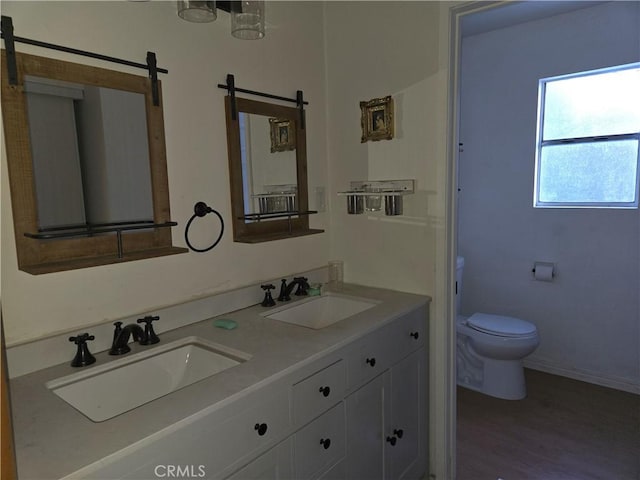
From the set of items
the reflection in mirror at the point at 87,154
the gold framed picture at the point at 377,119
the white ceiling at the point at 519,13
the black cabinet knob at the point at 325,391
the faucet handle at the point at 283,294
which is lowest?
the black cabinet knob at the point at 325,391

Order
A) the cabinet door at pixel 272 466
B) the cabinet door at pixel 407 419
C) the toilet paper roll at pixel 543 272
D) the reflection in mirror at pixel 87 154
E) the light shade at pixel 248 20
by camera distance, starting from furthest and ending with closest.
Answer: the toilet paper roll at pixel 543 272 → the cabinet door at pixel 407 419 → the light shade at pixel 248 20 → the reflection in mirror at pixel 87 154 → the cabinet door at pixel 272 466

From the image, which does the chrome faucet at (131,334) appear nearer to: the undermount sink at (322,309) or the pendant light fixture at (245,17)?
the undermount sink at (322,309)

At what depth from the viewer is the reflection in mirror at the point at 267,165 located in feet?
6.05

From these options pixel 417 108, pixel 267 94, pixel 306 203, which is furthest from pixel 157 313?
pixel 417 108

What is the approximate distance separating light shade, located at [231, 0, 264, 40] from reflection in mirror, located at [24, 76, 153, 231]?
0.49 metres

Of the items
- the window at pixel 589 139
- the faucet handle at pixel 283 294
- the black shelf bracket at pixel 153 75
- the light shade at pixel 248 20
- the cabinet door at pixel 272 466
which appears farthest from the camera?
the window at pixel 589 139

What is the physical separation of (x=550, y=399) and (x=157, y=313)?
2.52 meters

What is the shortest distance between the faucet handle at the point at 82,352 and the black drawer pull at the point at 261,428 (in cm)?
57

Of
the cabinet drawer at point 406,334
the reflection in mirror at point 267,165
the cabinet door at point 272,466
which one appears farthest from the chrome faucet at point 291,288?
the cabinet door at point 272,466

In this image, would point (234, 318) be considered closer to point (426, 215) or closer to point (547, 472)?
point (426, 215)

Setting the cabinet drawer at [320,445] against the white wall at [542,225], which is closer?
the cabinet drawer at [320,445]

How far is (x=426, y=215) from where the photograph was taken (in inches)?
76.3

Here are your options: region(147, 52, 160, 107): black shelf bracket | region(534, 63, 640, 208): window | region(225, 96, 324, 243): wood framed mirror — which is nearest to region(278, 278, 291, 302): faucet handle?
region(225, 96, 324, 243): wood framed mirror

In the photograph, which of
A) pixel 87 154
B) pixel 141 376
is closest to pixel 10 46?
pixel 87 154
